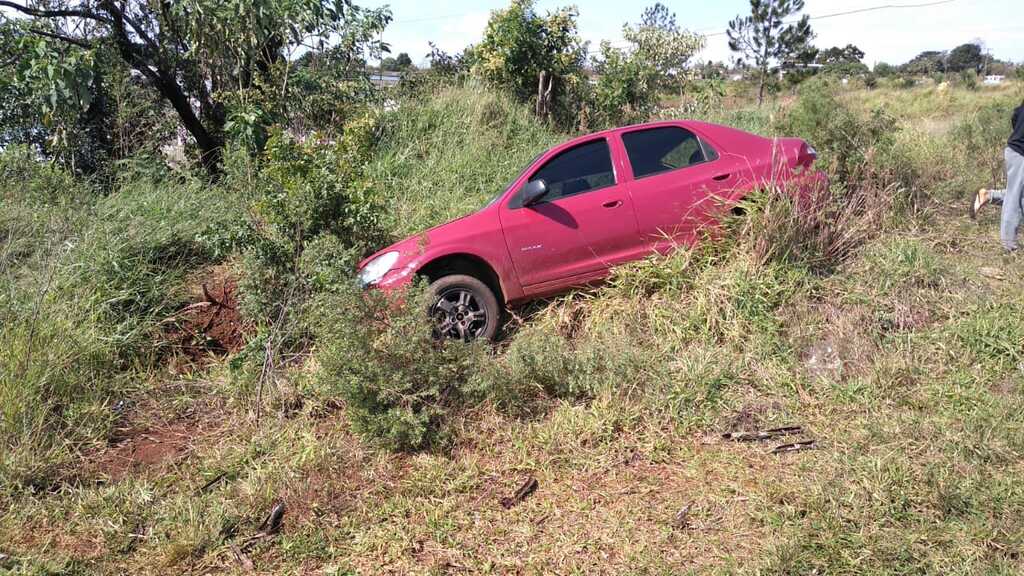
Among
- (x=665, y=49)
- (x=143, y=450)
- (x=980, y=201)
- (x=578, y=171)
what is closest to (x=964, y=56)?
(x=665, y=49)

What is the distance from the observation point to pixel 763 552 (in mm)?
3330

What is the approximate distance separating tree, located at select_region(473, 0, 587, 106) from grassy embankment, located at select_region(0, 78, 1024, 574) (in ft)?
19.0

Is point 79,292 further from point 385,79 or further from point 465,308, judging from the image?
point 385,79

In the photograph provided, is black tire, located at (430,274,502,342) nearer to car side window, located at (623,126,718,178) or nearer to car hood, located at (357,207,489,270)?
car hood, located at (357,207,489,270)

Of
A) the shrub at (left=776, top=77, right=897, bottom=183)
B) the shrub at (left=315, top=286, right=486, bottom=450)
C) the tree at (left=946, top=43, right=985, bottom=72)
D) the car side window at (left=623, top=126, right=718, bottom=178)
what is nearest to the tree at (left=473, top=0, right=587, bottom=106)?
the shrub at (left=776, top=77, right=897, bottom=183)

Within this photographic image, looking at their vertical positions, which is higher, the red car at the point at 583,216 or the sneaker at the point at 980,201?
the red car at the point at 583,216

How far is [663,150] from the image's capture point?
6285 millimetres

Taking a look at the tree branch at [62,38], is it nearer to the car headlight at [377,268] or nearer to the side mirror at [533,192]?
the car headlight at [377,268]

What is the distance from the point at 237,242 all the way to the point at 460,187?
3.53 m

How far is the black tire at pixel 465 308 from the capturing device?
566 centimetres

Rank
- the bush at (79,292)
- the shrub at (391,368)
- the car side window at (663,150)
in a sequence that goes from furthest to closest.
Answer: the car side window at (663,150) < the bush at (79,292) < the shrub at (391,368)

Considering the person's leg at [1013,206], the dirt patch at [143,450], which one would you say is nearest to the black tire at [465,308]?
the dirt patch at [143,450]

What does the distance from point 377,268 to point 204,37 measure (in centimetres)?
422

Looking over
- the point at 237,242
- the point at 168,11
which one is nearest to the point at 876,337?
the point at 237,242
